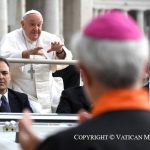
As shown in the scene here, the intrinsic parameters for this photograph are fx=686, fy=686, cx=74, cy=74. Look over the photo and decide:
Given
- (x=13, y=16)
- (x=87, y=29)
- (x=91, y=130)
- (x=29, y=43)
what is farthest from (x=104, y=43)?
(x=13, y=16)

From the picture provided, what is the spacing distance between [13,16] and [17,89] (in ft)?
101

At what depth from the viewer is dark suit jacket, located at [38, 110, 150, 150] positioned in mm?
2029

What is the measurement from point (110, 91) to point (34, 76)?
16.7ft

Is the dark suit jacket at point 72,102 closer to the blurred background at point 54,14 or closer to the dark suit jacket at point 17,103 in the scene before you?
the dark suit jacket at point 17,103

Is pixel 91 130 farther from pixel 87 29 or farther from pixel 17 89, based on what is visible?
pixel 17 89

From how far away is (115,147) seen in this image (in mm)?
2047

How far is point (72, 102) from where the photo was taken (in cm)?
586

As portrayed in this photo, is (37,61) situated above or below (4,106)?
above

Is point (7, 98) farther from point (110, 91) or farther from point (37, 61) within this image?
point (110, 91)

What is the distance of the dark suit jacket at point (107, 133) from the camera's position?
2.03 meters

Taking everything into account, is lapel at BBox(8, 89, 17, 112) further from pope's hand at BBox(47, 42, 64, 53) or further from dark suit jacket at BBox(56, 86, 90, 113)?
pope's hand at BBox(47, 42, 64, 53)

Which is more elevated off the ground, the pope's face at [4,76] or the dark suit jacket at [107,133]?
the dark suit jacket at [107,133]

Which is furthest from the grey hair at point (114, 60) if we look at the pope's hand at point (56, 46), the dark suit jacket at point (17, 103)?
the pope's hand at point (56, 46)

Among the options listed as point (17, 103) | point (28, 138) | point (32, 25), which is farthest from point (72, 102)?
point (28, 138)
